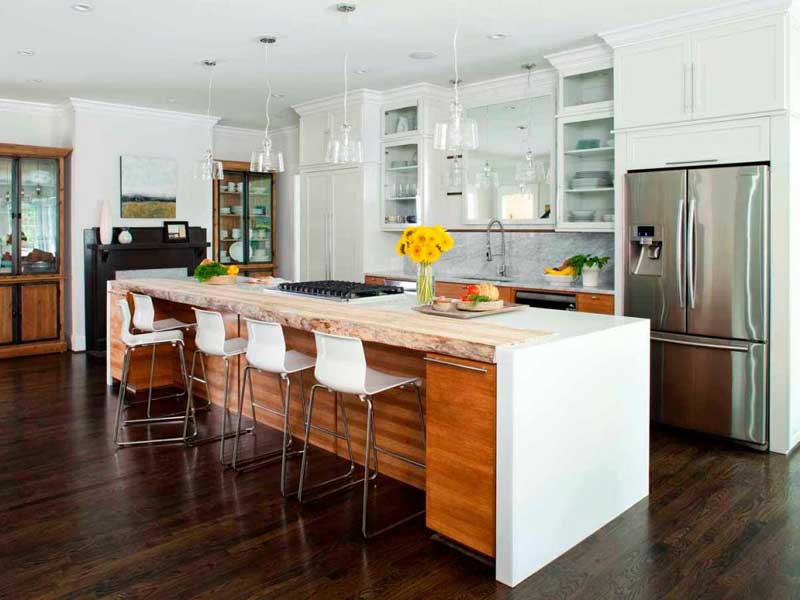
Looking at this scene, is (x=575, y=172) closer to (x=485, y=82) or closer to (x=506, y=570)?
(x=485, y=82)

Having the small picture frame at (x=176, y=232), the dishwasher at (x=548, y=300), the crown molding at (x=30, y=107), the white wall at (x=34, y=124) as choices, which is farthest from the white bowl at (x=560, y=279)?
the crown molding at (x=30, y=107)

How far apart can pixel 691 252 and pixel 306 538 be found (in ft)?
9.84

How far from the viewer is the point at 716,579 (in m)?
2.63

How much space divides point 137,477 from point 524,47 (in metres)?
4.03

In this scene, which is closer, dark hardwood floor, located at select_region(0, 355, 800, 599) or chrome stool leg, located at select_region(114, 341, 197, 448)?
dark hardwood floor, located at select_region(0, 355, 800, 599)

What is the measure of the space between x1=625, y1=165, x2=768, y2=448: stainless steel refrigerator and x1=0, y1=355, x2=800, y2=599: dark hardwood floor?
1.25 ft

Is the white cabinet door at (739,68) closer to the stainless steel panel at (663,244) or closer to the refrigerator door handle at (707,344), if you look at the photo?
the stainless steel panel at (663,244)

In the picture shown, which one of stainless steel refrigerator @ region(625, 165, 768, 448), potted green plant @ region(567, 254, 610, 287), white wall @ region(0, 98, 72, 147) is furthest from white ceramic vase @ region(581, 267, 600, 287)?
white wall @ region(0, 98, 72, 147)

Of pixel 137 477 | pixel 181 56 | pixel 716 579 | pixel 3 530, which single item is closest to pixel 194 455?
pixel 137 477

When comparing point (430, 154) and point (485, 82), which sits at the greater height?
point (485, 82)

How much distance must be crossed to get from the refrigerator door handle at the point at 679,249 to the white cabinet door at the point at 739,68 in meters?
0.64

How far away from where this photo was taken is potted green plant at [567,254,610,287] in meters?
5.27

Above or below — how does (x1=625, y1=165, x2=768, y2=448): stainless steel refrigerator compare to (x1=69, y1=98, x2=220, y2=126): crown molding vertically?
below

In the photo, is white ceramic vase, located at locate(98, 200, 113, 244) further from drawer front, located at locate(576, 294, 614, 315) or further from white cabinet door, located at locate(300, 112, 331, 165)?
drawer front, located at locate(576, 294, 614, 315)
